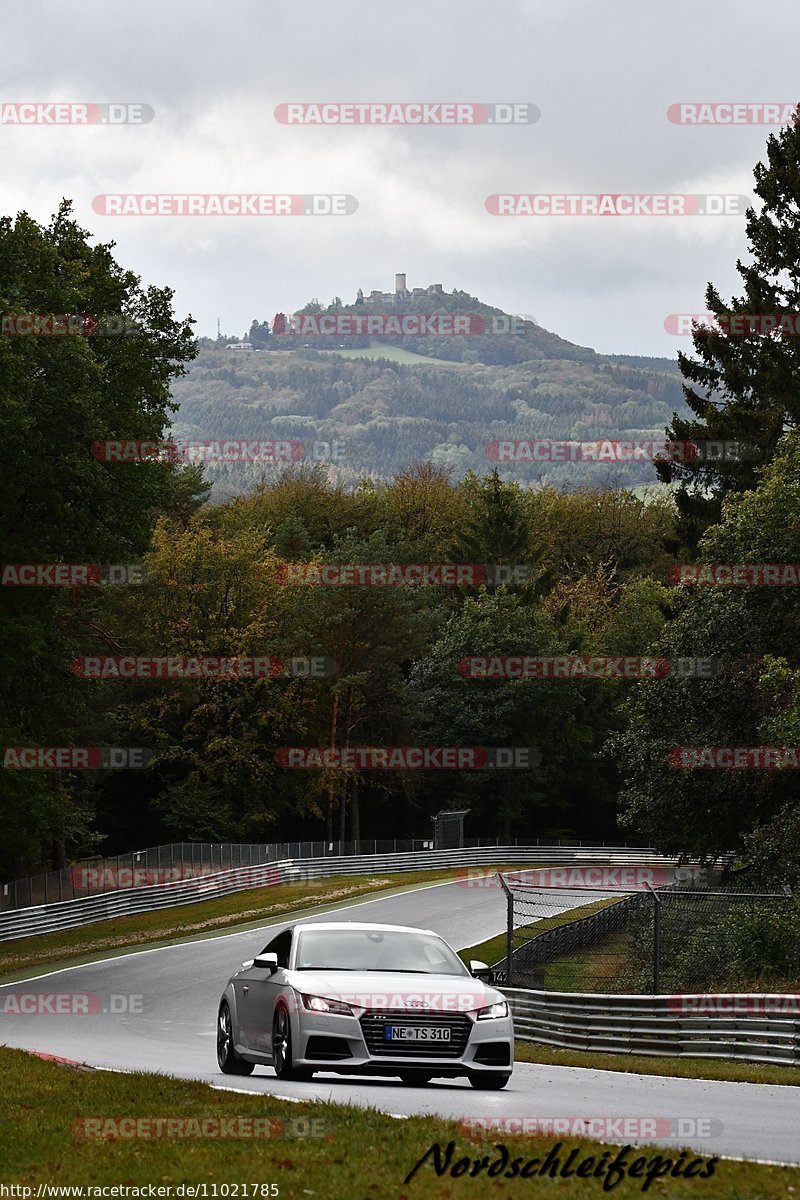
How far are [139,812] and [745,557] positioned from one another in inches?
1828

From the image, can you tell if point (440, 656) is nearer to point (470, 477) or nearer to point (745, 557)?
point (470, 477)

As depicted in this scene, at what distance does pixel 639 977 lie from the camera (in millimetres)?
22797

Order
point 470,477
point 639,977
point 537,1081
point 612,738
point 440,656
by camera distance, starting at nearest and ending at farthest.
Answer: point 537,1081 < point 639,977 < point 612,738 < point 440,656 < point 470,477

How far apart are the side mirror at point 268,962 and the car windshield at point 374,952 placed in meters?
0.21

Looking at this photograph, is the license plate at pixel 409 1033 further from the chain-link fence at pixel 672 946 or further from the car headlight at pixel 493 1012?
the chain-link fence at pixel 672 946

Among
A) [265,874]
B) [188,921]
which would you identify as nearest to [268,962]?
[188,921]

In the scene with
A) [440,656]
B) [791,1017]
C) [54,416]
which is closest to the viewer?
[791,1017]

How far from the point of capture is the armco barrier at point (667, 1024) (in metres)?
16.9

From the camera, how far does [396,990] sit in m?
13.3

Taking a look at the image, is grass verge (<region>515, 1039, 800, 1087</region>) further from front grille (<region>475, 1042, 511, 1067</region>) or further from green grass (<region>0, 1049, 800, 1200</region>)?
green grass (<region>0, 1049, 800, 1200</region>)

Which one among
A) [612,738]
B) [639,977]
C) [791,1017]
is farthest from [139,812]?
[791,1017]

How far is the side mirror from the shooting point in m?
14.0

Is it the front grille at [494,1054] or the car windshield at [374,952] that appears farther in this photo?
the car windshield at [374,952]

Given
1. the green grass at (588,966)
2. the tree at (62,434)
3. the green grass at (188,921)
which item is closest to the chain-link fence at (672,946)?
the green grass at (588,966)
